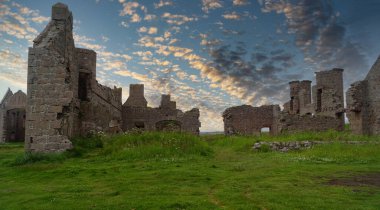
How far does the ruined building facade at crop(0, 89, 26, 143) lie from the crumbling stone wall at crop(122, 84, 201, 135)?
1117 cm

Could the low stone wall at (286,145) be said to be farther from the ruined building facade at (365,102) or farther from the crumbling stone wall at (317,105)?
the ruined building facade at (365,102)

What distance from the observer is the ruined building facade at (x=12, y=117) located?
3347 centimetres

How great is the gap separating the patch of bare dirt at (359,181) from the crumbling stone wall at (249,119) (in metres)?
21.6

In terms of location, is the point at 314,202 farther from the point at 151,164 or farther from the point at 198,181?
the point at 151,164

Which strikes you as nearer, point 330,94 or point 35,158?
point 35,158

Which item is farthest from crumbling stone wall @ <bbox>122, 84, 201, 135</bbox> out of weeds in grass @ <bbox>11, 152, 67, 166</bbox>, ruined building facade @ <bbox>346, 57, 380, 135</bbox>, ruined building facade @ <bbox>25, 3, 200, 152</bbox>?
weeds in grass @ <bbox>11, 152, 67, 166</bbox>

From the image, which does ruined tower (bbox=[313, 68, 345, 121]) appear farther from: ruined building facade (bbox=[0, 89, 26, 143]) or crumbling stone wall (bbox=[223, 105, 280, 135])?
ruined building facade (bbox=[0, 89, 26, 143])

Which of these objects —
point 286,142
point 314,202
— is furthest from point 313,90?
point 314,202

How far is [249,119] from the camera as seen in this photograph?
31344mm

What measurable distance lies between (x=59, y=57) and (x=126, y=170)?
719cm

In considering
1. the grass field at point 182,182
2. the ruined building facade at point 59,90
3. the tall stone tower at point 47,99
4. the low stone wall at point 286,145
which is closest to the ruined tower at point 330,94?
the low stone wall at point 286,145

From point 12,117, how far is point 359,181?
35.0 m

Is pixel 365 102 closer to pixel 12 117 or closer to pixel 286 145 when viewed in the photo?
pixel 286 145

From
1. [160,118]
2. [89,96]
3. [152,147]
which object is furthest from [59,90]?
[160,118]
